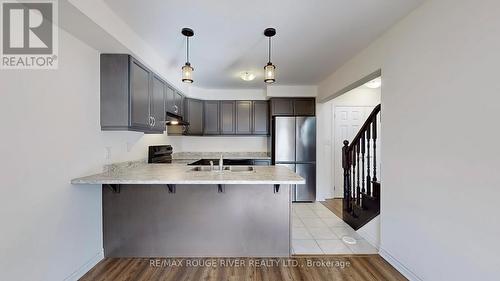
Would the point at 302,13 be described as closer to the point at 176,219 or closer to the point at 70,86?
the point at 70,86

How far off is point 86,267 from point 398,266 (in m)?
3.10

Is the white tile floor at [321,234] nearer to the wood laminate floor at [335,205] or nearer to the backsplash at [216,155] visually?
the wood laminate floor at [335,205]

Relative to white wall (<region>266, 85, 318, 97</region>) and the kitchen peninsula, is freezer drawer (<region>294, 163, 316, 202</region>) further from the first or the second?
the kitchen peninsula

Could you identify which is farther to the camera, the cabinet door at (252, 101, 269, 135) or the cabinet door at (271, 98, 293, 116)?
the cabinet door at (252, 101, 269, 135)

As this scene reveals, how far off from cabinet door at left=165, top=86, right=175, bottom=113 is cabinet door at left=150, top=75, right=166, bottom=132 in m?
0.17

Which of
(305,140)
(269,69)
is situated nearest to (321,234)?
(305,140)

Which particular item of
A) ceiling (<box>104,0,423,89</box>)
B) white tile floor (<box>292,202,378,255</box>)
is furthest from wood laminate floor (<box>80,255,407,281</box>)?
ceiling (<box>104,0,423,89</box>)

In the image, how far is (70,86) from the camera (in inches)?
80.4

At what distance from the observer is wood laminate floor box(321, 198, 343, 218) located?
403 centimetres

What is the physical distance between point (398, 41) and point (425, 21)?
33 cm

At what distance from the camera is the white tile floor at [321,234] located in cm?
266

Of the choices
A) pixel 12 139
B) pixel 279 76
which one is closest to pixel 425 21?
pixel 279 76

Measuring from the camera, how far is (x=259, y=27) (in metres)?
2.36

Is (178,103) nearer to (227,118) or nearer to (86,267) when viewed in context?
(227,118)
